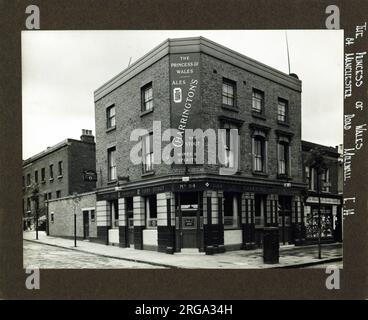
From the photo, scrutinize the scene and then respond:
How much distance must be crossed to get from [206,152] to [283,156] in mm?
2665

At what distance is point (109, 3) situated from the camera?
Result: 350 inches

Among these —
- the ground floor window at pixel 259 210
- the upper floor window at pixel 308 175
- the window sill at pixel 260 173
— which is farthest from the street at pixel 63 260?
the upper floor window at pixel 308 175

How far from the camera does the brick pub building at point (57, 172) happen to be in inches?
395

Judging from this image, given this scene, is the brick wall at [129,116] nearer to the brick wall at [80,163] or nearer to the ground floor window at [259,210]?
the brick wall at [80,163]

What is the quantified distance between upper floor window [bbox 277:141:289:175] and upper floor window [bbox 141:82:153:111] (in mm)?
3555

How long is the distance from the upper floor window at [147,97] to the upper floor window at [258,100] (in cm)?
268

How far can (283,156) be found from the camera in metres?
11.1

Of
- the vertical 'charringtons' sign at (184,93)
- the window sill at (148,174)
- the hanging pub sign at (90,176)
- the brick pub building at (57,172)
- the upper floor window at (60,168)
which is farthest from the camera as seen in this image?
A: the upper floor window at (60,168)

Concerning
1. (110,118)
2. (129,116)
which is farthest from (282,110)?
(110,118)

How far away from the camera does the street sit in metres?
9.45

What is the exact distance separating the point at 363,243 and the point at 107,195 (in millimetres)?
6518

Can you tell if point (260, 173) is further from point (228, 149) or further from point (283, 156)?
point (228, 149)
